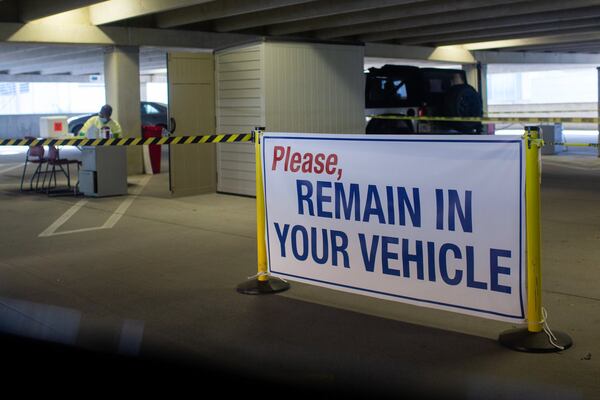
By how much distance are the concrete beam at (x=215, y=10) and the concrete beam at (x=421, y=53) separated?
587 centimetres

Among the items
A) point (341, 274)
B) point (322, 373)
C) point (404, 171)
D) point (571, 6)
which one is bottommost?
point (322, 373)

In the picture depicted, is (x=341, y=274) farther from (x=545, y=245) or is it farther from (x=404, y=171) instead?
(x=545, y=245)

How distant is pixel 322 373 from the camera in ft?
14.7

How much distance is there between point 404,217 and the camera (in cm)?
520

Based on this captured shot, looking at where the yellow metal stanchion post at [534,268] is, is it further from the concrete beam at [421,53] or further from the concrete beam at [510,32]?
the concrete beam at [421,53]

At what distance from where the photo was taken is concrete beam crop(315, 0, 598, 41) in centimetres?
1395

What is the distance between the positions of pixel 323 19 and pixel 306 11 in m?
1.34

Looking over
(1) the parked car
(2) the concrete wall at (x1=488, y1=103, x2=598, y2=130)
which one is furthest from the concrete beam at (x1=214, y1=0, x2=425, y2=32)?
(2) the concrete wall at (x1=488, y1=103, x2=598, y2=130)

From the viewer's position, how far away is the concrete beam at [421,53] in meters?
20.3

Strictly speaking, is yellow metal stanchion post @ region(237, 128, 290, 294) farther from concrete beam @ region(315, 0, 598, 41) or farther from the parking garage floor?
concrete beam @ region(315, 0, 598, 41)

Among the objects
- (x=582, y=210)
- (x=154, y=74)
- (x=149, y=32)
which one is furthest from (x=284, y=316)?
(x=154, y=74)

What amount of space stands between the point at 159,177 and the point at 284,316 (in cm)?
1159

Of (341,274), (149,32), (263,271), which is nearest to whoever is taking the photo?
(341,274)

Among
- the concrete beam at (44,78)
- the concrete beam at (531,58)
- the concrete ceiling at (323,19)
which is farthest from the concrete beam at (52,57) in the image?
the concrete beam at (531,58)
